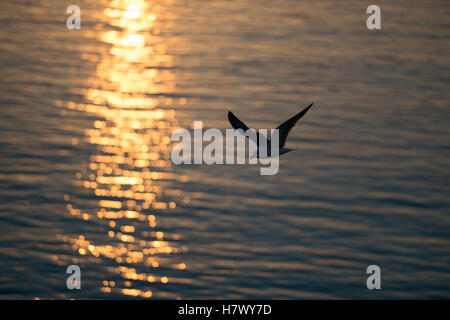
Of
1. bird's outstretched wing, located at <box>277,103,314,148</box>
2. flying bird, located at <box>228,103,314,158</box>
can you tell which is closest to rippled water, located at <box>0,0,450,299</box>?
flying bird, located at <box>228,103,314,158</box>

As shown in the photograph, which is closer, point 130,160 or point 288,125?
point 288,125

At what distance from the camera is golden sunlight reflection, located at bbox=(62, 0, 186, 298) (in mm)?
13789

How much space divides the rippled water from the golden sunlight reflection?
4 cm

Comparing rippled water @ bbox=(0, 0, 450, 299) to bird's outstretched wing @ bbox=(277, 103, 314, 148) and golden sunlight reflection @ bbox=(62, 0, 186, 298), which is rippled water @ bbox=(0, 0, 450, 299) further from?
bird's outstretched wing @ bbox=(277, 103, 314, 148)

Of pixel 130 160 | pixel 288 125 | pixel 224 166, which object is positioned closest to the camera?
pixel 288 125

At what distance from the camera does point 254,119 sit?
19.3 m

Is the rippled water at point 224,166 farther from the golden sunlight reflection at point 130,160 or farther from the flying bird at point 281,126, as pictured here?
→ the flying bird at point 281,126

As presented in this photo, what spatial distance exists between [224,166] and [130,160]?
2.15 meters

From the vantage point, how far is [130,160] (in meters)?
17.4

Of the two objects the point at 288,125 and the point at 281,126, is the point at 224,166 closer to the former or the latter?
the point at 281,126

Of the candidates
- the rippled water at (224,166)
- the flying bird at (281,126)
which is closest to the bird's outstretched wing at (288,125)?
the flying bird at (281,126)

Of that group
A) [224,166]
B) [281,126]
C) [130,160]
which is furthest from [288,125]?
[130,160]

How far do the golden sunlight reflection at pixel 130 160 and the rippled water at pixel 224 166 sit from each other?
4cm

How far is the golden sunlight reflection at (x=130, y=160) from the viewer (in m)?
13.8
